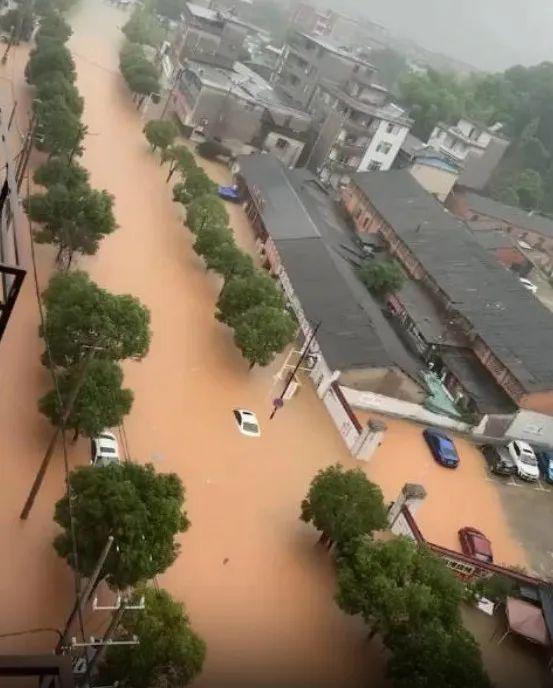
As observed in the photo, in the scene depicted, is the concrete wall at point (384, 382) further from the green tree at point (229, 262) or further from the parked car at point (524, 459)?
the green tree at point (229, 262)

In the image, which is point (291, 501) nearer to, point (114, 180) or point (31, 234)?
point (31, 234)

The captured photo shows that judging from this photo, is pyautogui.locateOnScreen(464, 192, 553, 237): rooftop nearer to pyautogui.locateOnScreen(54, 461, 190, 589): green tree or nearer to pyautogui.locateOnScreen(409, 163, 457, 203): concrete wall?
pyautogui.locateOnScreen(409, 163, 457, 203): concrete wall

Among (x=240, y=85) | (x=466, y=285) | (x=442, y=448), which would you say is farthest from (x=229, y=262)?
(x=240, y=85)

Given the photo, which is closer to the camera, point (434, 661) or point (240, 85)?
point (434, 661)

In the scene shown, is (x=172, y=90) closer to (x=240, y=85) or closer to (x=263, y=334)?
(x=240, y=85)

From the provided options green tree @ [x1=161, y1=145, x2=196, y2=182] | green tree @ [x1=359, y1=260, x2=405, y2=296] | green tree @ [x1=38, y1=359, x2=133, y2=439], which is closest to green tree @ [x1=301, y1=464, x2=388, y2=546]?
green tree @ [x1=38, y1=359, x2=133, y2=439]

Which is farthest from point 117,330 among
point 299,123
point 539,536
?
point 299,123
